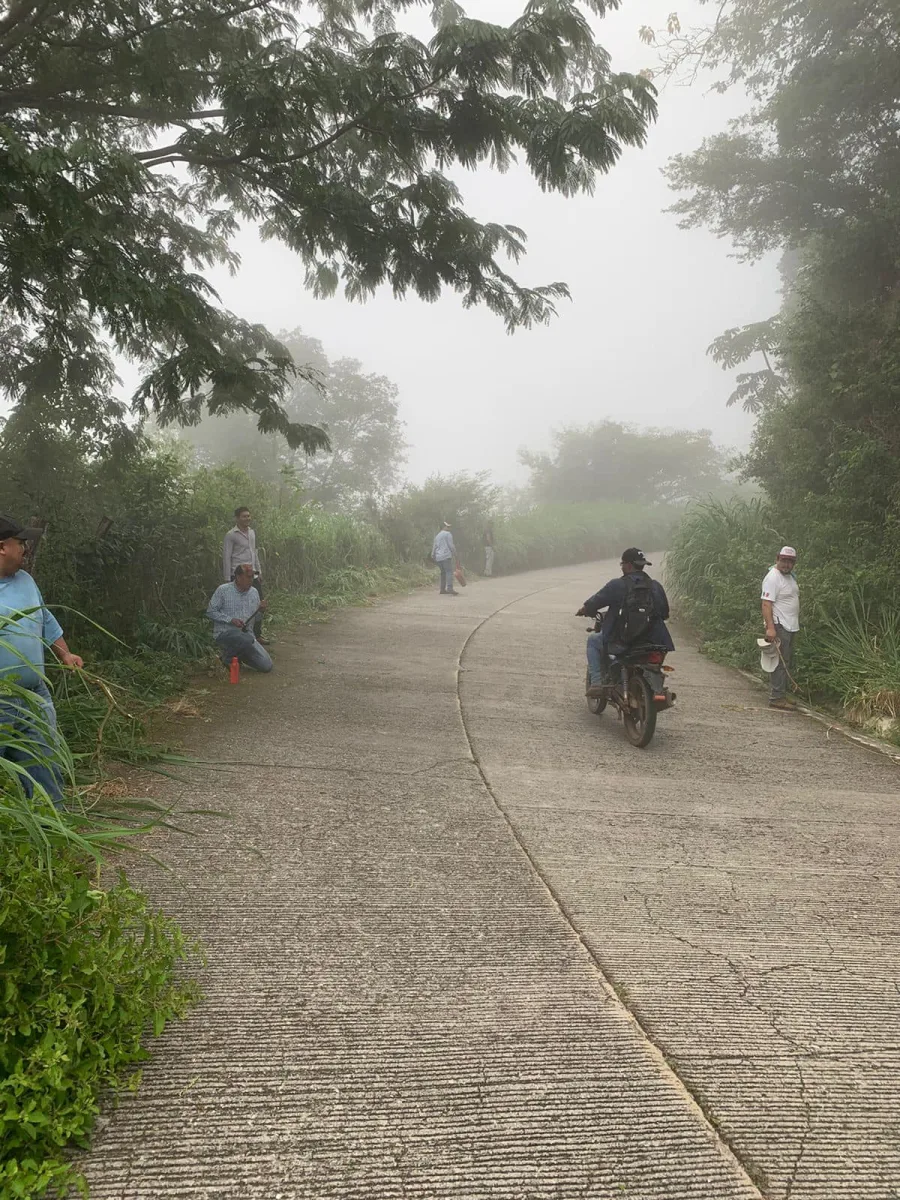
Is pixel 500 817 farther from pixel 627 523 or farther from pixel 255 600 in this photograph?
pixel 627 523

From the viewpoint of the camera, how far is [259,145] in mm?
6559

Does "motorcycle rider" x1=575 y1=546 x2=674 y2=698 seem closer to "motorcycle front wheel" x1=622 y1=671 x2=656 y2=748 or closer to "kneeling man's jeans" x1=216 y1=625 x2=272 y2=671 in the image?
"motorcycle front wheel" x1=622 y1=671 x2=656 y2=748

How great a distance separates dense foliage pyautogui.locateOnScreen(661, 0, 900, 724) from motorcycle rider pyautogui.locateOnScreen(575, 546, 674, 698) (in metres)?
2.57

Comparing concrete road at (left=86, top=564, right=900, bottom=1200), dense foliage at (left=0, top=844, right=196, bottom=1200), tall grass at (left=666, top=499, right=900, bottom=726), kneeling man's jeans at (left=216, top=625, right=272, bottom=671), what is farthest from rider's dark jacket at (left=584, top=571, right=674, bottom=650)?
dense foliage at (left=0, top=844, right=196, bottom=1200)

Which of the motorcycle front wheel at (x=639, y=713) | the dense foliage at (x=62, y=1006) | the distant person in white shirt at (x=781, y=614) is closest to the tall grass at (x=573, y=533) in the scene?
the distant person in white shirt at (x=781, y=614)

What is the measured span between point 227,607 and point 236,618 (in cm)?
15

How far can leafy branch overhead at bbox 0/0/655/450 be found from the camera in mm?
5418

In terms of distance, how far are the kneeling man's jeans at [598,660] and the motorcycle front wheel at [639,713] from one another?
45 centimetres

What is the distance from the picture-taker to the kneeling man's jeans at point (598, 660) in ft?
24.2

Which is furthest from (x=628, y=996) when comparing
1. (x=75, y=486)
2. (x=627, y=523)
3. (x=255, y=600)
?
(x=627, y=523)

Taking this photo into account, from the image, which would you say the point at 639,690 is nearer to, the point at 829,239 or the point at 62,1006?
the point at 62,1006

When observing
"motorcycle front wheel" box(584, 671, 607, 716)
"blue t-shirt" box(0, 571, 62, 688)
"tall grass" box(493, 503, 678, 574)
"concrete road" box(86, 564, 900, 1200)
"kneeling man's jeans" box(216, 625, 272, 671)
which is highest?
"tall grass" box(493, 503, 678, 574)

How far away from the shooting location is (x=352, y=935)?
127 inches

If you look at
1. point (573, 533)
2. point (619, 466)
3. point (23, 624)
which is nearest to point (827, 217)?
point (23, 624)
